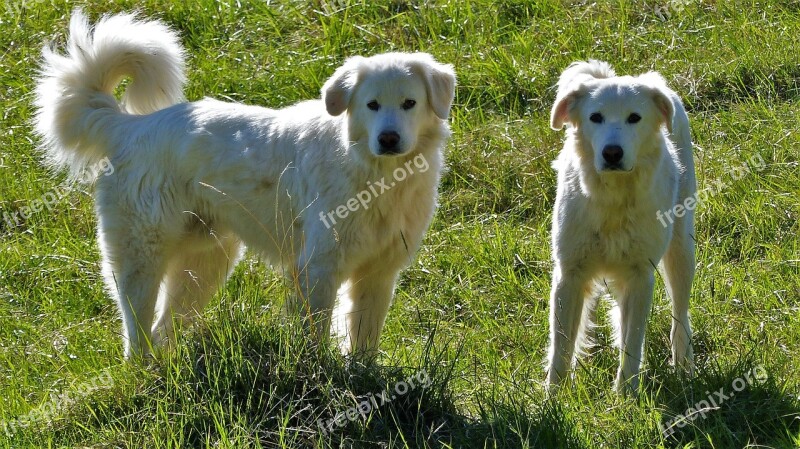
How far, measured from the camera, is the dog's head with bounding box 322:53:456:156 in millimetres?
5410

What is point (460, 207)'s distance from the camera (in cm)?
791

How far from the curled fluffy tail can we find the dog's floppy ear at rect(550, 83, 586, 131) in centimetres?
237

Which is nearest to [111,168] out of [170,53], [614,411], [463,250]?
[170,53]

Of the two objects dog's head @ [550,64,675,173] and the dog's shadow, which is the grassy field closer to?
the dog's shadow

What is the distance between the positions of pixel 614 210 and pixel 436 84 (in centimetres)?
113

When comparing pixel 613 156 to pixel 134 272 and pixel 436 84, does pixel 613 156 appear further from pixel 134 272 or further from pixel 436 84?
pixel 134 272

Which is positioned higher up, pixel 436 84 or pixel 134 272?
pixel 436 84

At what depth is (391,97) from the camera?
547 cm

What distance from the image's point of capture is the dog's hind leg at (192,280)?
6375mm

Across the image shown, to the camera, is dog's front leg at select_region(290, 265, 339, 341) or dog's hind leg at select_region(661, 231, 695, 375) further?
dog's hind leg at select_region(661, 231, 695, 375)

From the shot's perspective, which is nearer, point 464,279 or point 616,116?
point 616,116

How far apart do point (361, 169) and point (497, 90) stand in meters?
3.53

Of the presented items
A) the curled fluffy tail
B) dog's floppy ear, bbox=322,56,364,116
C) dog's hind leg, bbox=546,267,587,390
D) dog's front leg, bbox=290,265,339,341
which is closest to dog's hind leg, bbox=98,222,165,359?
the curled fluffy tail

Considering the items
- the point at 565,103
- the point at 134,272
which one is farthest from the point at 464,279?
the point at 134,272
